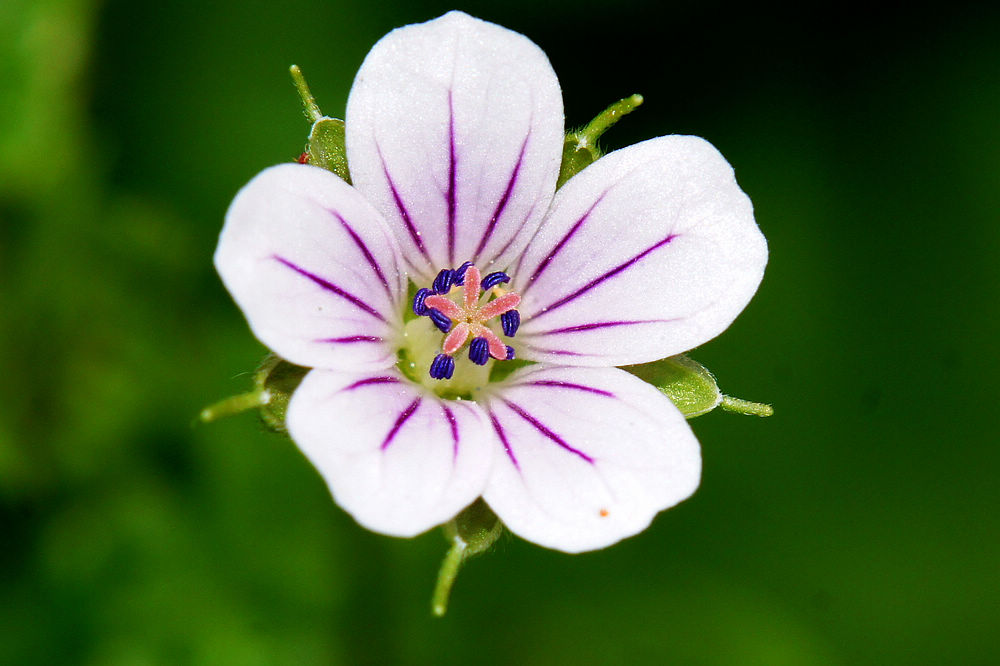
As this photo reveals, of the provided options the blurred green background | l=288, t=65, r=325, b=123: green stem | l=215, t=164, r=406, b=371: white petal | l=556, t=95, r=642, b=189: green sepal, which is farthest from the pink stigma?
the blurred green background

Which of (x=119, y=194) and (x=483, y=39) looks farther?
(x=119, y=194)

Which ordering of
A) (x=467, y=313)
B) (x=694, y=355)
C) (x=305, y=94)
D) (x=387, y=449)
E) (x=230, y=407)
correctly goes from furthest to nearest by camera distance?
(x=694, y=355)
(x=467, y=313)
(x=305, y=94)
(x=387, y=449)
(x=230, y=407)

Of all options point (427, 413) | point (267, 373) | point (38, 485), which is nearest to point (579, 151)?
point (427, 413)

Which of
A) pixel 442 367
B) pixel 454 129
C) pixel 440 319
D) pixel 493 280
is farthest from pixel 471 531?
pixel 454 129

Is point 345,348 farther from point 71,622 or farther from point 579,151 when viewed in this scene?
point 71,622

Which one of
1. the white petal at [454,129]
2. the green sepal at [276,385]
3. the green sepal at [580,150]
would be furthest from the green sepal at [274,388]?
the green sepal at [580,150]

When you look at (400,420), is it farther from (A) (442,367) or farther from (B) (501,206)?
(B) (501,206)

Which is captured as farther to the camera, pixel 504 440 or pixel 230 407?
pixel 504 440

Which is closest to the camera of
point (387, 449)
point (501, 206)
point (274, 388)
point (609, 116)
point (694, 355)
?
point (387, 449)
